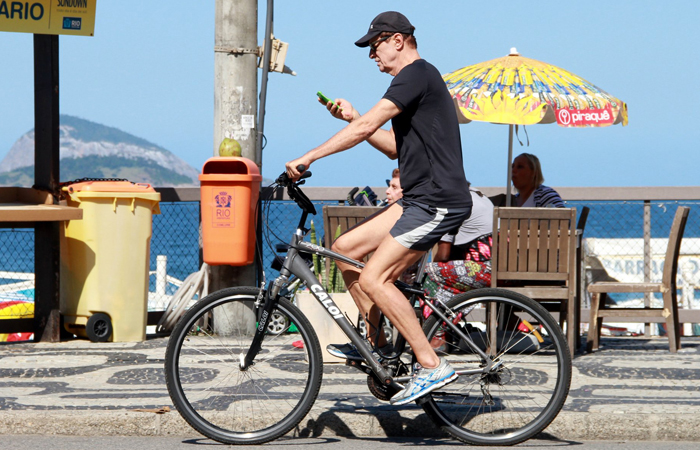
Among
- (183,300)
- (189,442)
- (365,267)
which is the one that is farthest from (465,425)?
(183,300)

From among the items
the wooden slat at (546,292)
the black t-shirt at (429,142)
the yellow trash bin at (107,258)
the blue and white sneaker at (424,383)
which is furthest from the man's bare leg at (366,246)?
the yellow trash bin at (107,258)

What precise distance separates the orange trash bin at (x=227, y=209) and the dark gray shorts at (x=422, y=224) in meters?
3.21

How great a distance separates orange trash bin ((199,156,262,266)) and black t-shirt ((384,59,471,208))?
3.19 meters

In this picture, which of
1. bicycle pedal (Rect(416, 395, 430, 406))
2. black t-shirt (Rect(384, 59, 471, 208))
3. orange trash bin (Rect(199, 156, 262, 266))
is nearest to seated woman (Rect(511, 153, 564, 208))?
orange trash bin (Rect(199, 156, 262, 266))

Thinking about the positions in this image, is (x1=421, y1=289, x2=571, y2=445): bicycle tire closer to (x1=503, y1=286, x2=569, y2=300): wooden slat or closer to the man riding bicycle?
the man riding bicycle

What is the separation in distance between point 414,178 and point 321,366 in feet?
3.25

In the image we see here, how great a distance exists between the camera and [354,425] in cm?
497

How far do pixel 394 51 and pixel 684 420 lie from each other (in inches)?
91.5

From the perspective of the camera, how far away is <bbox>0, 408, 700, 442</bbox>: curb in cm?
490

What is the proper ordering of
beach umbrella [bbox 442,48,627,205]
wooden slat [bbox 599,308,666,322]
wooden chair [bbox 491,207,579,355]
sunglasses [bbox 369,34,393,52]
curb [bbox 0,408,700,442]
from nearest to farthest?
sunglasses [bbox 369,34,393,52]
curb [bbox 0,408,700,442]
wooden chair [bbox 491,207,579,355]
beach umbrella [bbox 442,48,627,205]
wooden slat [bbox 599,308,666,322]

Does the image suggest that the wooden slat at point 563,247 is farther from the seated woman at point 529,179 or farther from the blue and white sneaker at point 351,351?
the blue and white sneaker at point 351,351

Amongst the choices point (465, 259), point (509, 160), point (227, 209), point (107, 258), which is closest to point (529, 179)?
point (509, 160)

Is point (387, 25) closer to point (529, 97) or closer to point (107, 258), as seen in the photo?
point (529, 97)

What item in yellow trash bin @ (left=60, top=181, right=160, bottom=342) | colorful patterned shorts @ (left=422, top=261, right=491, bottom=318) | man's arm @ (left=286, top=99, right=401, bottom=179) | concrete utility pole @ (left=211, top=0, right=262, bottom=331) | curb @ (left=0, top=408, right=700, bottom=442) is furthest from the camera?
concrete utility pole @ (left=211, top=0, right=262, bottom=331)
